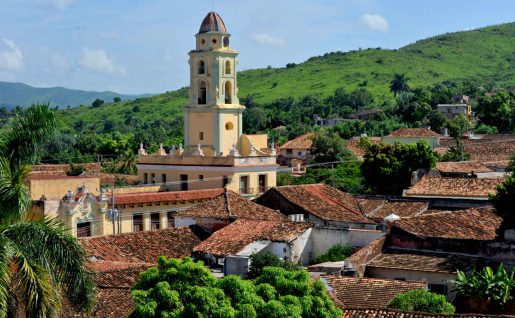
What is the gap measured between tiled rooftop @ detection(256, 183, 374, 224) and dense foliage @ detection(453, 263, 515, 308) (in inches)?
424

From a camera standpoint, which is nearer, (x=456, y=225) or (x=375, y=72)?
(x=456, y=225)

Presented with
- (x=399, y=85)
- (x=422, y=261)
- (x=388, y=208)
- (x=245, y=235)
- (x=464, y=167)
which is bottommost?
(x=422, y=261)

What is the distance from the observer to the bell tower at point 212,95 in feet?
147

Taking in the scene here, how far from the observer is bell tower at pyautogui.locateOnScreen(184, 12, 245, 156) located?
44875 millimetres

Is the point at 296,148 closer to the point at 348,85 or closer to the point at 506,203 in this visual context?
the point at 506,203

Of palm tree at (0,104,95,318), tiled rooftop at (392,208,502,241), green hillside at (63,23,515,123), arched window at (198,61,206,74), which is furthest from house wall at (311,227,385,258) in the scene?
green hillside at (63,23,515,123)

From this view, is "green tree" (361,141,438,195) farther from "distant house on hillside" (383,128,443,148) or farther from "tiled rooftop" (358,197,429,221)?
"distant house on hillside" (383,128,443,148)

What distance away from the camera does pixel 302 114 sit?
368ft

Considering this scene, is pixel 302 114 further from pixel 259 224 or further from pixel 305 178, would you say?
pixel 259 224

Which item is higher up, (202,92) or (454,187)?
(202,92)

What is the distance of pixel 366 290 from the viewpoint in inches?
844

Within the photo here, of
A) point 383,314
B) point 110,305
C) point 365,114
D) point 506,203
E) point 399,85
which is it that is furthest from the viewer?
point 399,85

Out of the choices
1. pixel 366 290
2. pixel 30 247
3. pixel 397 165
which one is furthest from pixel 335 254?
pixel 397 165

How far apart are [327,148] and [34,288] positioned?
182 feet
